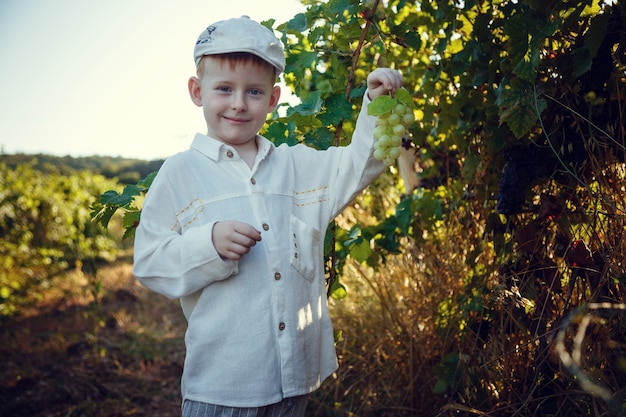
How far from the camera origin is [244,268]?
62.9 inches

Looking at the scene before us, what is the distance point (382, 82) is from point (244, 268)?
643 mm

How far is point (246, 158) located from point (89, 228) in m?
7.07

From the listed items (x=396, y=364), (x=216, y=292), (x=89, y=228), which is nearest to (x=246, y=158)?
(x=216, y=292)

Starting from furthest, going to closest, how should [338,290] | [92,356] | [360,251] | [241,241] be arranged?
1. [92,356]
2. [338,290]
3. [360,251]
4. [241,241]

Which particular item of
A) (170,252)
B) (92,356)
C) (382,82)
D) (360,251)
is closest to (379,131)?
(382,82)

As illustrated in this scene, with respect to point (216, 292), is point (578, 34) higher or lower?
higher

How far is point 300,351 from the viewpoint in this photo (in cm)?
161

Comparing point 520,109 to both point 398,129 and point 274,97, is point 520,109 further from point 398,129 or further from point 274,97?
point 274,97

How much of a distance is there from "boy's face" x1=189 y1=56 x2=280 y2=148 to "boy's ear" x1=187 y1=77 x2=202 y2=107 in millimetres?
19

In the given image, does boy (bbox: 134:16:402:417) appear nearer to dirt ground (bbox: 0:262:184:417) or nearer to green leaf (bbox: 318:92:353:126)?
green leaf (bbox: 318:92:353:126)

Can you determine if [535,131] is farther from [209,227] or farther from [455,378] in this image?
[209,227]

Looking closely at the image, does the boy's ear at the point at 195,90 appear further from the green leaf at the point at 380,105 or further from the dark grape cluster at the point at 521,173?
the dark grape cluster at the point at 521,173

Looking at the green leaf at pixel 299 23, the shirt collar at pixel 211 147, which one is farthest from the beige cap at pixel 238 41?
the green leaf at pixel 299 23

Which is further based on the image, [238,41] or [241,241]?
[238,41]
